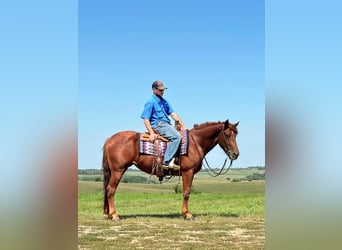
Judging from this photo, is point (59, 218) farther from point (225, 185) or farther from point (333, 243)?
point (225, 185)

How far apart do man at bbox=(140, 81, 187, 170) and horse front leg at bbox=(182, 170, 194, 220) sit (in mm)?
135

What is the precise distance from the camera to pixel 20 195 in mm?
1492

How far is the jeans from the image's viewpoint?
4016 mm

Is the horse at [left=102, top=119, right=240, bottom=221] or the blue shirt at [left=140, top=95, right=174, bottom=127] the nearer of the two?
the blue shirt at [left=140, top=95, right=174, bottom=127]

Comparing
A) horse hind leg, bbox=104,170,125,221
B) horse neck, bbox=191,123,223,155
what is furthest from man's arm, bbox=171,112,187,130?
horse hind leg, bbox=104,170,125,221

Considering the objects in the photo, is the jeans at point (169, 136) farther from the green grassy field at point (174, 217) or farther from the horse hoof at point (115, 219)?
the horse hoof at point (115, 219)

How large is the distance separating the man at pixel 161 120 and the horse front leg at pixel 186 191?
135 millimetres

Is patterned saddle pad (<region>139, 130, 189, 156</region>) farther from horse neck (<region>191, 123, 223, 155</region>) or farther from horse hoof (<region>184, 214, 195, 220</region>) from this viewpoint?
horse hoof (<region>184, 214, 195, 220</region>)

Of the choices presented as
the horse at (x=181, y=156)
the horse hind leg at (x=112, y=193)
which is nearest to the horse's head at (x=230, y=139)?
the horse at (x=181, y=156)

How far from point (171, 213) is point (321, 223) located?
2.62 metres

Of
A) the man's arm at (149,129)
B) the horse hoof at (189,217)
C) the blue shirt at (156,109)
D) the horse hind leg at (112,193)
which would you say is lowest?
the horse hoof at (189,217)

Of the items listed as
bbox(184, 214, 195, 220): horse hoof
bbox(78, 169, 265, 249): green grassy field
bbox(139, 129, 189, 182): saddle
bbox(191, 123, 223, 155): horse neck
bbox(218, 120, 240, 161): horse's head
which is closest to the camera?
bbox(78, 169, 265, 249): green grassy field

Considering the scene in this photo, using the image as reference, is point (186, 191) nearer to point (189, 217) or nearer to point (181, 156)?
point (189, 217)

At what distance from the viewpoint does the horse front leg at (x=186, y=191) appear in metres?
3.88
